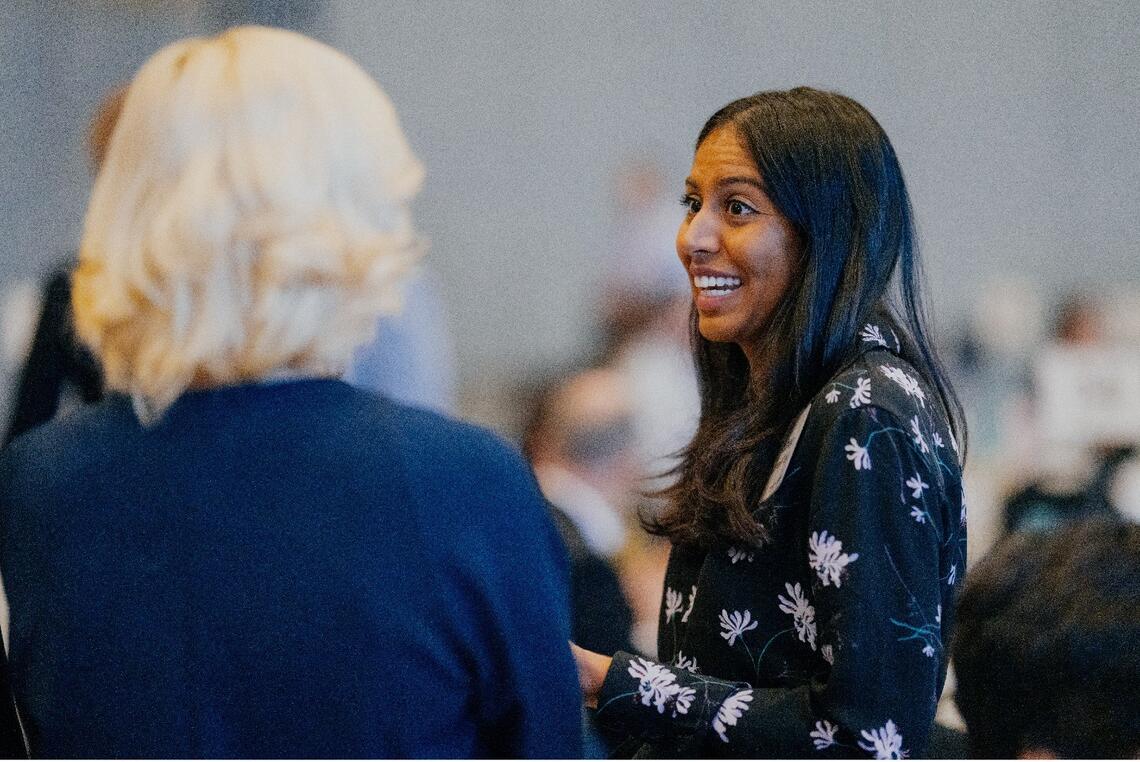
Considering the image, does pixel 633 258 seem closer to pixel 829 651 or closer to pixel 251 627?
pixel 829 651

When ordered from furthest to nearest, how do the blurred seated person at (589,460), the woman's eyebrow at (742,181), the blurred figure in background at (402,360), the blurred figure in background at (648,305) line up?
the blurred figure in background at (648,305), the blurred seated person at (589,460), the blurred figure in background at (402,360), the woman's eyebrow at (742,181)

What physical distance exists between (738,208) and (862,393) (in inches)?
12.2

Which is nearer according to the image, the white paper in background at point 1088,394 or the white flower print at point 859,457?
the white flower print at point 859,457

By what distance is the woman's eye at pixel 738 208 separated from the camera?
146 centimetres

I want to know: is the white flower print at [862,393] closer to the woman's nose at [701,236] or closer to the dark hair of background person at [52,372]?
the woman's nose at [701,236]

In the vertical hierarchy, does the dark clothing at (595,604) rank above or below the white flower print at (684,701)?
below

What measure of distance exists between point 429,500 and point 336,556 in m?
0.08

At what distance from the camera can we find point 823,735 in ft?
4.13

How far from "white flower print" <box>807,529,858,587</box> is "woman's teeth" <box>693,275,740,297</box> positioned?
0.37 m

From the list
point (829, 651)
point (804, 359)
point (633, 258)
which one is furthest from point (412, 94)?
point (829, 651)

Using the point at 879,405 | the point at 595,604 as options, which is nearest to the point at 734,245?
the point at 879,405

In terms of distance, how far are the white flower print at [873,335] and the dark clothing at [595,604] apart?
1088 millimetres

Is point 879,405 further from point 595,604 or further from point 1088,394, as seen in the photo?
point 1088,394

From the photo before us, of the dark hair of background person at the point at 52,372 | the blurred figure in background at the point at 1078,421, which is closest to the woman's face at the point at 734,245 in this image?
the dark hair of background person at the point at 52,372
